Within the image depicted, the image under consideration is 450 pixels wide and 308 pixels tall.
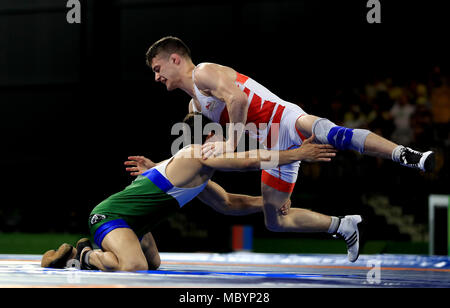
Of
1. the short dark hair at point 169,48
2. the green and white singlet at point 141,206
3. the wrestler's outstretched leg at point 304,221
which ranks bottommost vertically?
the wrestler's outstretched leg at point 304,221

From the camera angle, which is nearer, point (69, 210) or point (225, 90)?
point (225, 90)

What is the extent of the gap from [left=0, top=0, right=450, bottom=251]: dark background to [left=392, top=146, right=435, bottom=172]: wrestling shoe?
3185mm

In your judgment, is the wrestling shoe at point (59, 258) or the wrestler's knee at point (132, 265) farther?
the wrestling shoe at point (59, 258)

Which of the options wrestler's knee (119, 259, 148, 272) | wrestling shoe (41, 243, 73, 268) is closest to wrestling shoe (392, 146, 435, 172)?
wrestler's knee (119, 259, 148, 272)

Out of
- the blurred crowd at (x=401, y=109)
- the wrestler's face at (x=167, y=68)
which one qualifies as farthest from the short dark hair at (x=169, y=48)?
the blurred crowd at (x=401, y=109)

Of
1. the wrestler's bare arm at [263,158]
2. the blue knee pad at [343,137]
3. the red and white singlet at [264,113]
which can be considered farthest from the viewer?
the red and white singlet at [264,113]

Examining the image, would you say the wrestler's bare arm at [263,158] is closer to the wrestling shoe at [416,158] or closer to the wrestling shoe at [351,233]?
the wrestling shoe at [416,158]

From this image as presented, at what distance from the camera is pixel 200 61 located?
23.6ft

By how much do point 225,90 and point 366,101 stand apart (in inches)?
151

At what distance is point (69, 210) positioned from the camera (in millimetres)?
6898

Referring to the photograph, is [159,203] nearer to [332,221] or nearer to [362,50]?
[332,221]

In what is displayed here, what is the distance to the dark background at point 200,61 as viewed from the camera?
6.33 m

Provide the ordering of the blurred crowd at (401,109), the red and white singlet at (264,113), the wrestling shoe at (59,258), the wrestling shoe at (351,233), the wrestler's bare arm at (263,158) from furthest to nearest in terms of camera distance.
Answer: the blurred crowd at (401,109) < the wrestling shoe at (351,233) < the red and white singlet at (264,113) < the wrestling shoe at (59,258) < the wrestler's bare arm at (263,158)

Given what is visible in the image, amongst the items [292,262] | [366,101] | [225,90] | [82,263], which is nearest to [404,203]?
[366,101]
